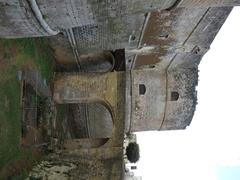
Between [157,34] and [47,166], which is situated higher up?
[157,34]

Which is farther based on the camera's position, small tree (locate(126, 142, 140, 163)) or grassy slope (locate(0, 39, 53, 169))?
small tree (locate(126, 142, 140, 163))

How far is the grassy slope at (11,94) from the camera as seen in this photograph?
8.20 meters

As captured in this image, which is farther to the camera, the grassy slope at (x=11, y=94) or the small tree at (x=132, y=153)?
the small tree at (x=132, y=153)

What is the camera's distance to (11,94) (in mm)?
8617

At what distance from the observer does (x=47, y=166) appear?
10211mm

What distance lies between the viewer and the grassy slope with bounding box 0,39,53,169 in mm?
8195

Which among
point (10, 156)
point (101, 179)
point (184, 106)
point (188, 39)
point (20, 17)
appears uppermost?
point (188, 39)

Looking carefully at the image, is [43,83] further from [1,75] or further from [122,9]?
[122,9]

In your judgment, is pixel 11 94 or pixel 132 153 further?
pixel 132 153

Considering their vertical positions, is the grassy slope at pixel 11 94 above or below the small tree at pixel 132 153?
above

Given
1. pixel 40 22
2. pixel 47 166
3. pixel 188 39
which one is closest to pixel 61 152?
pixel 47 166

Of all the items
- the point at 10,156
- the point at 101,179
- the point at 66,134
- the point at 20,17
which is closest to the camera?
the point at 20,17

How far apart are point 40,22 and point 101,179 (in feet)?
19.0

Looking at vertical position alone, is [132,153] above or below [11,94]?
below
